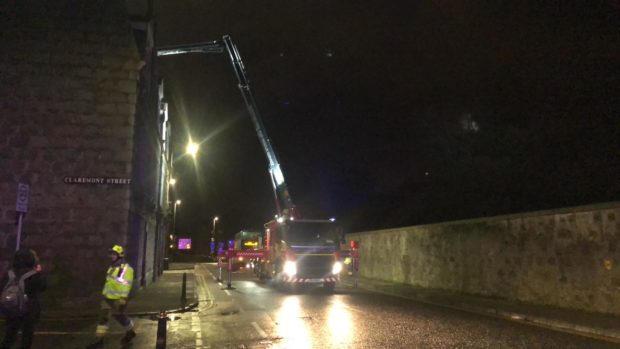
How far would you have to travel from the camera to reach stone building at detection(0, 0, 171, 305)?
14.8 meters

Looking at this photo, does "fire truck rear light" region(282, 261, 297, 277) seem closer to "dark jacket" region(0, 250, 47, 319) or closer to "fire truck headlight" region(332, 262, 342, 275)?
"fire truck headlight" region(332, 262, 342, 275)

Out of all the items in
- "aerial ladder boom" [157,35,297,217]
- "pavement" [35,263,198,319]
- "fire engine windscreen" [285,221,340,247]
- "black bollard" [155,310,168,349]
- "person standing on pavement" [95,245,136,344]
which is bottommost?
"pavement" [35,263,198,319]

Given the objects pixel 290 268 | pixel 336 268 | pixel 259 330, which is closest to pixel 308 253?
pixel 290 268

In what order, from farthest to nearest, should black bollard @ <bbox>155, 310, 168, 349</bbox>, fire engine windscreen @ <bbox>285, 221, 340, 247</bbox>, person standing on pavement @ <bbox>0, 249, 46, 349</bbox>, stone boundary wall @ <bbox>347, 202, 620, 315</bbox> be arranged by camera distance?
fire engine windscreen @ <bbox>285, 221, 340, 247</bbox>
stone boundary wall @ <bbox>347, 202, 620, 315</bbox>
person standing on pavement @ <bbox>0, 249, 46, 349</bbox>
black bollard @ <bbox>155, 310, 168, 349</bbox>

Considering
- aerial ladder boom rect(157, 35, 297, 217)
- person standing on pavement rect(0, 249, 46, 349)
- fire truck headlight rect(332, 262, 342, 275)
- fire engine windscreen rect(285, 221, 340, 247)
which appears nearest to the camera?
person standing on pavement rect(0, 249, 46, 349)

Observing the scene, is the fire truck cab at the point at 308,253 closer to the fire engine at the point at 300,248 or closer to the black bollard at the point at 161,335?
the fire engine at the point at 300,248

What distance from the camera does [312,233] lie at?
854 inches

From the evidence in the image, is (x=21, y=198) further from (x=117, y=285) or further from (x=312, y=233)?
(x=312, y=233)


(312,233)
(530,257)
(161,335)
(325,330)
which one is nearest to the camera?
(161,335)

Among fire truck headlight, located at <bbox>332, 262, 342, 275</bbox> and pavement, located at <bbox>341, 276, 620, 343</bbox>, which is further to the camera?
fire truck headlight, located at <bbox>332, 262, 342, 275</bbox>

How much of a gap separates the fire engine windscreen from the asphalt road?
17.3 ft

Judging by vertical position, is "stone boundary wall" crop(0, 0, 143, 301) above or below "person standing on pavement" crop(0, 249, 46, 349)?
above

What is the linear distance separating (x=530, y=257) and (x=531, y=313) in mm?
2868

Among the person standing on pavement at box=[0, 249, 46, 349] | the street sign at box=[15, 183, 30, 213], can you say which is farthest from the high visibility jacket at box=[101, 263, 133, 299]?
the street sign at box=[15, 183, 30, 213]
